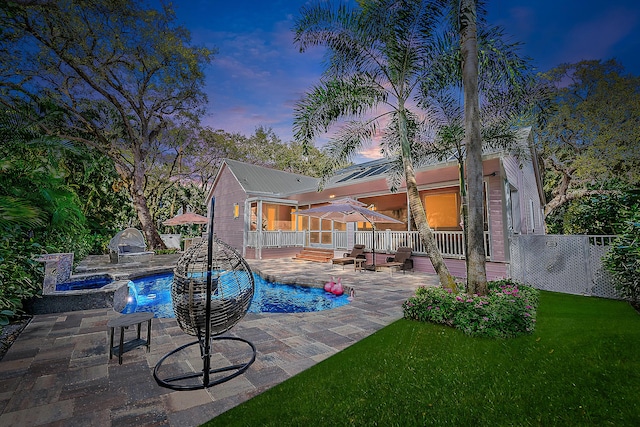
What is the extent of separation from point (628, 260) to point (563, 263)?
1532mm

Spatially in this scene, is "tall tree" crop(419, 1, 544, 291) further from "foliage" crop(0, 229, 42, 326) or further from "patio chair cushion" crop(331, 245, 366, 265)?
"foliage" crop(0, 229, 42, 326)

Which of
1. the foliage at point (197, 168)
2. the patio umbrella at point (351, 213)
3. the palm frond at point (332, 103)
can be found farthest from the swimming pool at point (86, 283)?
the foliage at point (197, 168)

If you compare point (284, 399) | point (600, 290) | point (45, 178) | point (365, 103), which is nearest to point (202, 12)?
point (365, 103)

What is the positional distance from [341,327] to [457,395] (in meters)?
2.19

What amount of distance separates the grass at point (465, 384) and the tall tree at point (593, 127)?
1442 centimetres

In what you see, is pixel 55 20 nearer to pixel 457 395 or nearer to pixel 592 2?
pixel 457 395

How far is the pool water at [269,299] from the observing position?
7.21 meters

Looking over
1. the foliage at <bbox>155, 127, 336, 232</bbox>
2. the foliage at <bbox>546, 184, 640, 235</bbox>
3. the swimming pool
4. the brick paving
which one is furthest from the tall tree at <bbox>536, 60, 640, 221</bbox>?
the swimming pool

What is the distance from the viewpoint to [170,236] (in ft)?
70.3

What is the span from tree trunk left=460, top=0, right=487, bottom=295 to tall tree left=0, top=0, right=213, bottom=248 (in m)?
16.7

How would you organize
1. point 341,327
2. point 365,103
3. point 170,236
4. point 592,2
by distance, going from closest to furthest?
point 341,327
point 365,103
point 592,2
point 170,236

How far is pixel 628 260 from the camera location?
→ 5.63 meters

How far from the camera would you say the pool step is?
13736 mm

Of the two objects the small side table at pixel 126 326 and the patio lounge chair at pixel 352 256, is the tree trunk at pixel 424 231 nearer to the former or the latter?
the small side table at pixel 126 326
